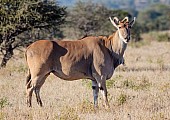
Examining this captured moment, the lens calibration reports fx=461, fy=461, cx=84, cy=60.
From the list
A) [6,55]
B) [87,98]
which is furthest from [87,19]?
[87,98]

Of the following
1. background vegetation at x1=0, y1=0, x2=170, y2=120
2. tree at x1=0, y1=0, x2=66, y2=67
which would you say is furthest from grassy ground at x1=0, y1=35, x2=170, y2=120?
tree at x1=0, y1=0, x2=66, y2=67

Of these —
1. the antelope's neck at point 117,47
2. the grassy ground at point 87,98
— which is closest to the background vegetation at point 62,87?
the grassy ground at point 87,98

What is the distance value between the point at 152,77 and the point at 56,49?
20.0 ft

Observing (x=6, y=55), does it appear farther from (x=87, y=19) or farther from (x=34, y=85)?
(x=87, y=19)

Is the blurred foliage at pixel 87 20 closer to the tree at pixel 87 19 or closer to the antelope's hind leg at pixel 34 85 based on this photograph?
the tree at pixel 87 19

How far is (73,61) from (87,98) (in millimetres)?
1335

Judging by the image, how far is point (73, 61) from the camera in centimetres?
1126

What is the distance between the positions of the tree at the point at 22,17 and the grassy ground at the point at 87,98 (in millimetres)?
1680

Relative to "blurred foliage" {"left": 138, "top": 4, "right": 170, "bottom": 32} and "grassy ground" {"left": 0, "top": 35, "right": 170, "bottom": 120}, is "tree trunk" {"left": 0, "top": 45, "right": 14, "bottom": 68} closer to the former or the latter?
"grassy ground" {"left": 0, "top": 35, "right": 170, "bottom": 120}

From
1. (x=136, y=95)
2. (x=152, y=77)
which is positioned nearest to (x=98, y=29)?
(x=152, y=77)

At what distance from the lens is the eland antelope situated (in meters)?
11.2

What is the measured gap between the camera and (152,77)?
16453 millimetres

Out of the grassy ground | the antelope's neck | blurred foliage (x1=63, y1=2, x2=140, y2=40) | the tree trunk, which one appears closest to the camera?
the grassy ground

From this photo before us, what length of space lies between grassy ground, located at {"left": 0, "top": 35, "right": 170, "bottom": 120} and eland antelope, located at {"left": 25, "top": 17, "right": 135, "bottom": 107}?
0.61m
